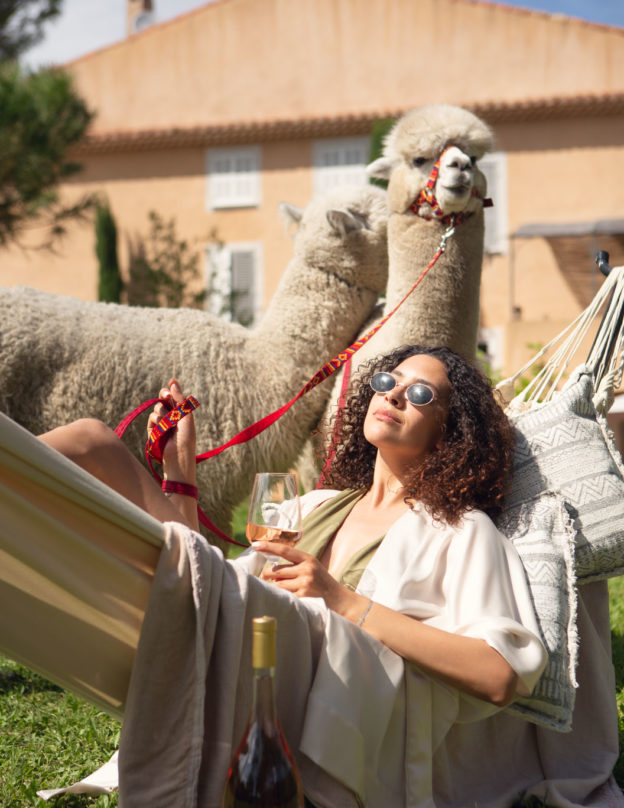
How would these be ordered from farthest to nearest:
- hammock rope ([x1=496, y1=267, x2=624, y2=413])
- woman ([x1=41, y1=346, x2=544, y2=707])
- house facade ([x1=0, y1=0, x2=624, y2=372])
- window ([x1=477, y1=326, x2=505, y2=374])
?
window ([x1=477, y1=326, x2=505, y2=374]) → house facade ([x1=0, y1=0, x2=624, y2=372]) → hammock rope ([x1=496, y1=267, x2=624, y2=413]) → woman ([x1=41, y1=346, x2=544, y2=707])

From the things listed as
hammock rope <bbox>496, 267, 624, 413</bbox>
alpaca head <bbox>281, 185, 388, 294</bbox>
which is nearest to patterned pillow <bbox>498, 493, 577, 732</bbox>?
hammock rope <bbox>496, 267, 624, 413</bbox>

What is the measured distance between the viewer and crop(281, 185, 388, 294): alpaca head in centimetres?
460

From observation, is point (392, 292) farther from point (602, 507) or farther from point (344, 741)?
point (344, 741)

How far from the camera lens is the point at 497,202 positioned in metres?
17.4

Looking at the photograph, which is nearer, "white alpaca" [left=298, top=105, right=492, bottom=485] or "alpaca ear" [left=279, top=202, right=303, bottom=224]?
"white alpaca" [left=298, top=105, right=492, bottom=485]

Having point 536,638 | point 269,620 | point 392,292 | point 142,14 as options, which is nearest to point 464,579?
point 536,638

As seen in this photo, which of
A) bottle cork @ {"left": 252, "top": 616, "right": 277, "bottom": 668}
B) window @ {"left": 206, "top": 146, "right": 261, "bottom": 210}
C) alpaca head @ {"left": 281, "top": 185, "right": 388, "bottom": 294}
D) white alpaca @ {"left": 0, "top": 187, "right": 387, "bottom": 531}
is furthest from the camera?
window @ {"left": 206, "top": 146, "right": 261, "bottom": 210}

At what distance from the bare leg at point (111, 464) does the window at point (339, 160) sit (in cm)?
1594

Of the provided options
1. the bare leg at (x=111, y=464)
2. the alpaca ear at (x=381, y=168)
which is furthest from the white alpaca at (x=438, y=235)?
the bare leg at (x=111, y=464)

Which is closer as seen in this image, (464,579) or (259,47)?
(464,579)

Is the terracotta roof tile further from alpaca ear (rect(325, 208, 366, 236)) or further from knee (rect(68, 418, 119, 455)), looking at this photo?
knee (rect(68, 418, 119, 455))

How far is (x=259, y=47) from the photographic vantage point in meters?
19.0

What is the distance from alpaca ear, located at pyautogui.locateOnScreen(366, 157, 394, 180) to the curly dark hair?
2014 mm

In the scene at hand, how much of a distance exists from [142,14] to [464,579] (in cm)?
2450
